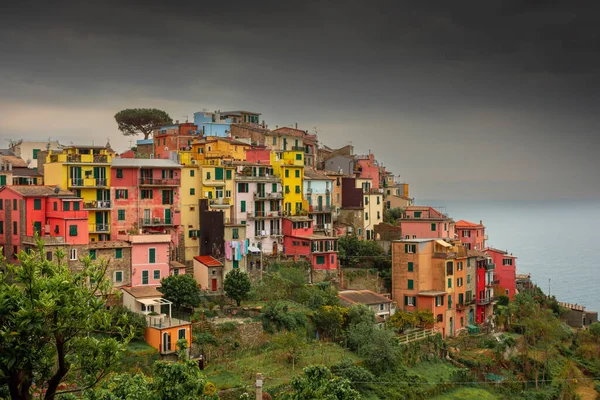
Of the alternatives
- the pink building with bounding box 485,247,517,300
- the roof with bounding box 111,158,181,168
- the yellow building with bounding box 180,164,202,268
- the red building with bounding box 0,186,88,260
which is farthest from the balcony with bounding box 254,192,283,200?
the pink building with bounding box 485,247,517,300

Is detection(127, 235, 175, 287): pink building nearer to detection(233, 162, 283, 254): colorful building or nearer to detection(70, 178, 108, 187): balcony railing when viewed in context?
detection(70, 178, 108, 187): balcony railing

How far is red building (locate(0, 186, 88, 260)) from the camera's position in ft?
126

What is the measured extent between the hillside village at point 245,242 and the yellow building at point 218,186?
0.29 feet

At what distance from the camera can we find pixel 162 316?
35.9 m

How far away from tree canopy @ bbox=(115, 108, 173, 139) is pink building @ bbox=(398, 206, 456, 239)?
33.4 metres

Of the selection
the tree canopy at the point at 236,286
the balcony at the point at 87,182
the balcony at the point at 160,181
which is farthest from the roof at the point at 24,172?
the tree canopy at the point at 236,286

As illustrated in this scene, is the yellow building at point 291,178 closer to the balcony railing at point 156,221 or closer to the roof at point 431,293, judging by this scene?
the balcony railing at point 156,221

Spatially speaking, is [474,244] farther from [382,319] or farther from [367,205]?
[382,319]


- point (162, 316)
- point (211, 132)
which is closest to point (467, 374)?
point (162, 316)

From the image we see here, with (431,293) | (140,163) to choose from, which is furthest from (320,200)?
(140,163)

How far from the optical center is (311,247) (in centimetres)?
4941

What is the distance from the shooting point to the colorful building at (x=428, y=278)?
48.6m

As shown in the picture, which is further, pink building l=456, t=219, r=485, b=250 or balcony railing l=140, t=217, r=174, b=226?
pink building l=456, t=219, r=485, b=250

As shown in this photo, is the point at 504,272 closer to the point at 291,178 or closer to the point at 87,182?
the point at 291,178
